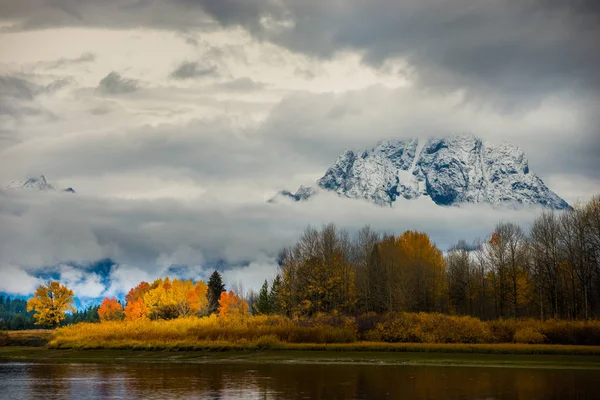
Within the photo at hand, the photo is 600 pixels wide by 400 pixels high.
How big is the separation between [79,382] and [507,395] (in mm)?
26848

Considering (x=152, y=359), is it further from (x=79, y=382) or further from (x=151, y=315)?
(x=151, y=315)

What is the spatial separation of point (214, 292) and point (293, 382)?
360 ft

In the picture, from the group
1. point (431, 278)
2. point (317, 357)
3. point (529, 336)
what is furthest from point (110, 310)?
point (529, 336)

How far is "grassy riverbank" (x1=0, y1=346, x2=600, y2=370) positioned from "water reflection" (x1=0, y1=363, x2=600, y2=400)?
4.01m

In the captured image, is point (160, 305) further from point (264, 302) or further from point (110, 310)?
point (110, 310)

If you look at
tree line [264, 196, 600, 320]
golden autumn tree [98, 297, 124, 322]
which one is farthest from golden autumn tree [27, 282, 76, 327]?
golden autumn tree [98, 297, 124, 322]

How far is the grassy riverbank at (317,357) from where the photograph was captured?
53781 mm

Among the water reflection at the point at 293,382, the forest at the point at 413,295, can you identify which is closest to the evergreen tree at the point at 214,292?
the forest at the point at 413,295

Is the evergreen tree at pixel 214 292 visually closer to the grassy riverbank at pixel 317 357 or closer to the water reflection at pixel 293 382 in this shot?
the grassy riverbank at pixel 317 357

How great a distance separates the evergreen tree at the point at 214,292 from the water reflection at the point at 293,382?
8485 cm

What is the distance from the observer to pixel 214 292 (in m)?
147

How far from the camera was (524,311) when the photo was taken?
121 metres

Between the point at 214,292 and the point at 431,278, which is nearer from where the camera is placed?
the point at 431,278

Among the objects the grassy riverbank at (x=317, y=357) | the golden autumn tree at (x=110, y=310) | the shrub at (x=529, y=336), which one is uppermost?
the golden autumn tree at (x=110, y=310)
